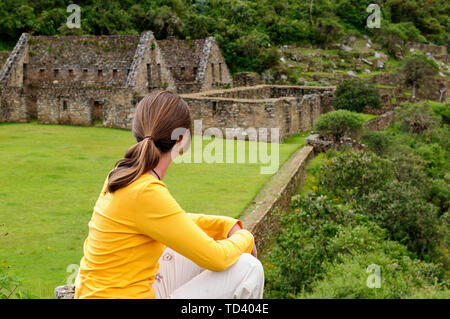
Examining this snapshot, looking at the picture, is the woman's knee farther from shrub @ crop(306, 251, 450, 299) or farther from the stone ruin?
the stone ruin

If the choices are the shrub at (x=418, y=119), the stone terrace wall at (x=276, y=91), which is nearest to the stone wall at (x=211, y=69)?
the stone terrace wall at (x=276, y=91)

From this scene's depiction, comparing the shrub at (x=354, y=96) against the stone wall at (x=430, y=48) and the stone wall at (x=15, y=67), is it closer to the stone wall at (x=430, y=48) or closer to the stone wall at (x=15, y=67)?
the stone wall at (x=15, y=67)

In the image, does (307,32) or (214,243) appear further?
(307,32)

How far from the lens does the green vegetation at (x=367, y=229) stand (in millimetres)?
5820

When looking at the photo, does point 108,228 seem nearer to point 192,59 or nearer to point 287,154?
point 287,154

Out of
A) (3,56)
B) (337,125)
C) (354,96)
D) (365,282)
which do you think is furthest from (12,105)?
(365,282)

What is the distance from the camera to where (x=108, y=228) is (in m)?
3.09

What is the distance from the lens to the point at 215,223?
388 centimetres

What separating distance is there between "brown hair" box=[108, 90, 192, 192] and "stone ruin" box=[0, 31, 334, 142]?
1484 cm

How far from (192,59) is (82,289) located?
Answer: 23464mm

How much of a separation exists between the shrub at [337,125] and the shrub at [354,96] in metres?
6.58

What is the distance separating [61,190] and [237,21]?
99.6 feet


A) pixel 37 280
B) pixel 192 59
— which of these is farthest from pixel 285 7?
pixel 37 280

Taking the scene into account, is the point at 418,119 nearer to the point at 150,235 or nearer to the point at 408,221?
the point at 408,221
